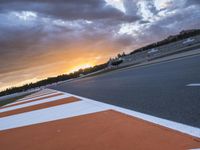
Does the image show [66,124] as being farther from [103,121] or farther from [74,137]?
[74,137]

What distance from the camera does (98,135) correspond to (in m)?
5.63

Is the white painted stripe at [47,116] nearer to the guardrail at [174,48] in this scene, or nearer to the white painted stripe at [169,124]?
the white painted stripe at [169,124]

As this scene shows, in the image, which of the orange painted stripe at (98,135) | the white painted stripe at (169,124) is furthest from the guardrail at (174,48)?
the orange painted stripe at (98,135)

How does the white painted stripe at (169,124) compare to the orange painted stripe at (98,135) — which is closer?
the orange painted stripe at (98,135)

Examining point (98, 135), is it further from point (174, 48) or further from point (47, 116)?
point (174, 48)

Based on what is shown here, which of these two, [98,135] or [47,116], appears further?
[47,116]

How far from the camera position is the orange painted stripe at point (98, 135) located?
15.0 feet

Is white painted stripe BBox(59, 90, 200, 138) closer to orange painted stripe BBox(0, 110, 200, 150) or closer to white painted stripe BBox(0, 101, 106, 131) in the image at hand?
orange painted stripe BBox(0, 110, 200, 150)

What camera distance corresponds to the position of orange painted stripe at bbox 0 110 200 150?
4586 mm

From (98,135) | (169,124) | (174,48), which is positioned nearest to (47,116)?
(98,135)

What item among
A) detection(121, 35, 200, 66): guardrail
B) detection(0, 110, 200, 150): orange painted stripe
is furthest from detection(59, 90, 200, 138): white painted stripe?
detection(121, 35, 200, 66): guardrail

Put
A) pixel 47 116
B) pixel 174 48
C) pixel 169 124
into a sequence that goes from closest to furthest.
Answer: pixel 169 124 → pixel 47 116 → pixel 174 48

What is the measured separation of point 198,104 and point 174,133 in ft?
6.44

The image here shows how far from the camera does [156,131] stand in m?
5.23
